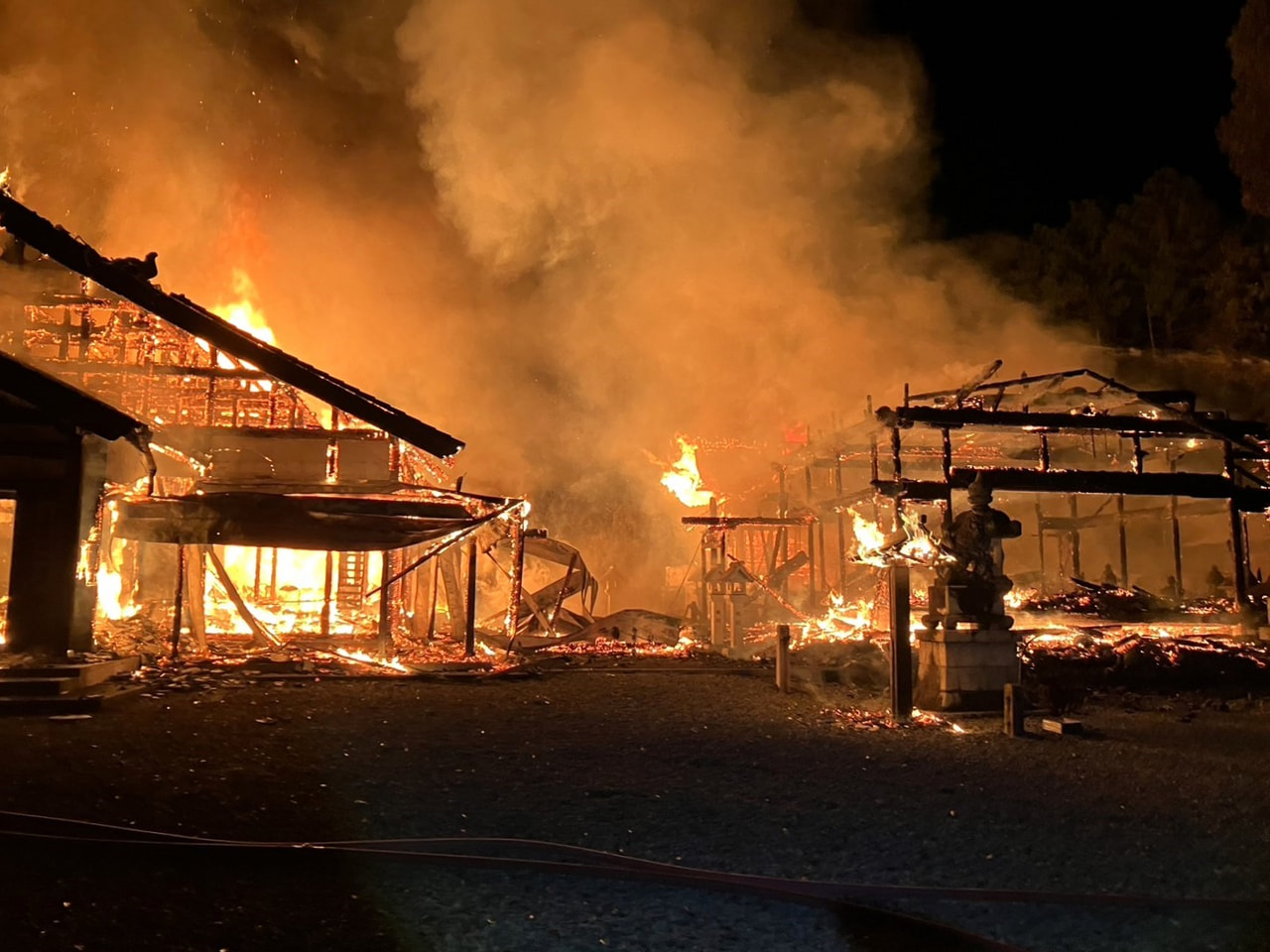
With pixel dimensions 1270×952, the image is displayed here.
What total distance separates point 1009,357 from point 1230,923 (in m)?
27.1

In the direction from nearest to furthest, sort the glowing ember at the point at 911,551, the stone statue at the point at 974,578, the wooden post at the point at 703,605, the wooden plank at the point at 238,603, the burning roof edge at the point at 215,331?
1. the stone statue at the point at 974,578
2. the glowing ember at the point at 911,551
3. the wooden plank at the point at 238,603
4. the burning roof edge at the point at 215,331
5. the wooden post at the point at 703,605

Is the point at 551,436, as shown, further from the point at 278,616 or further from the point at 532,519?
the point at 278,616

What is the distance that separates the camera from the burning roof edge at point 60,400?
10.8 metres

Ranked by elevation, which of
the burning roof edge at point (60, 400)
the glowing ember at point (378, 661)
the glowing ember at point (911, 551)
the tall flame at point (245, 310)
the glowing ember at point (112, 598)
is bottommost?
the glowing ember at point (378, 661)

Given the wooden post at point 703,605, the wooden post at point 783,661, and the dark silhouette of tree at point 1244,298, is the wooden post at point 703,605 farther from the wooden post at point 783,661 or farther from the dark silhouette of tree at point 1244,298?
the dark silhouette of tree at point 1244,298

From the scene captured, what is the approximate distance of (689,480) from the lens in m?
29.9

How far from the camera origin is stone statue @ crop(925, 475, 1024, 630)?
1102 cm

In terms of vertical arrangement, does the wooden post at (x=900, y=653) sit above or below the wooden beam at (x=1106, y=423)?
below

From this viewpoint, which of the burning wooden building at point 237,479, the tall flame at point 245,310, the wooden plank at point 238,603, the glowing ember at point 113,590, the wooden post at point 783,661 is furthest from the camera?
the tall flame at point 245,310

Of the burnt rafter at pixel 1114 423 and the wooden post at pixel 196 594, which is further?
the burnt rafter at pixel 1114 423

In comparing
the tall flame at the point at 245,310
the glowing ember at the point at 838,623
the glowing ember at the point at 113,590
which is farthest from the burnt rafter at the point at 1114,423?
the tall flame at the point at 245,310

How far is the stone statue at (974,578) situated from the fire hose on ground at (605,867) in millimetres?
6522

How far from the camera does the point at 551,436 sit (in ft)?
131

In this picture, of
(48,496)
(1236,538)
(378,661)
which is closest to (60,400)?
(48,496)
